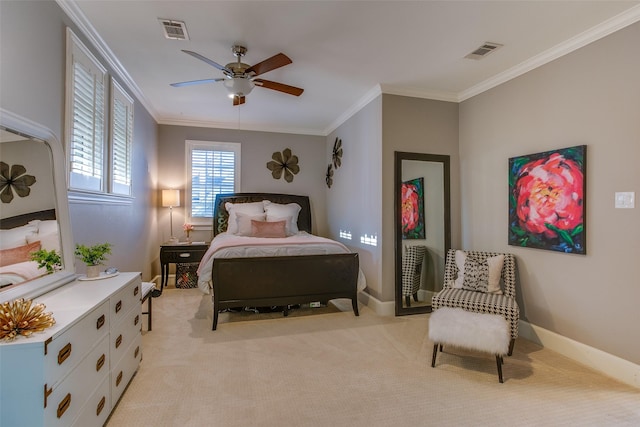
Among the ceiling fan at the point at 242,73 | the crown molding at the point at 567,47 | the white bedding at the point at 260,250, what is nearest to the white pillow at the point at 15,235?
the white bedding at the point at 260,250

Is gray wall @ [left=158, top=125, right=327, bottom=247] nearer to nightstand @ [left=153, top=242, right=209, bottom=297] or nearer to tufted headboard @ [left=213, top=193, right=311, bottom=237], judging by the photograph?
tufted headboard @ [left=213, top=193, right=311, bottom=237]

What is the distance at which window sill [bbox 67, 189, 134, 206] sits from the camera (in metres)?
2.48

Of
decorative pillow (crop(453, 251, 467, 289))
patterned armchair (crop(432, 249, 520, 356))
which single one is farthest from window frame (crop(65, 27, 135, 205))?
decorative pillow (crop(453, 251, 467, 289))

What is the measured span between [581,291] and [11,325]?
3.73 m

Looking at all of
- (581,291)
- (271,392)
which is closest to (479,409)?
(271,392)

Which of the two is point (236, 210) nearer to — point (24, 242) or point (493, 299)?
point (24, 242)

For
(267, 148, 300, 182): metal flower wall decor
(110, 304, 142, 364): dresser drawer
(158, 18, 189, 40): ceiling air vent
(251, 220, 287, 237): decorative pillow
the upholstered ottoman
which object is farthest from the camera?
(267, 148, 300, 182): metal flower wall decor

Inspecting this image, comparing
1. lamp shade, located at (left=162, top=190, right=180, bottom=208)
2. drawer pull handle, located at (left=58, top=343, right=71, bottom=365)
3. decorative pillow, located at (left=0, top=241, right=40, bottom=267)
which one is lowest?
drawer pull handle, located at (left=58, top=343, right=71, bottom=365)

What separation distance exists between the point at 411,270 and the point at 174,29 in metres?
3.47

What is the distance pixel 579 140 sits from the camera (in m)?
2.71

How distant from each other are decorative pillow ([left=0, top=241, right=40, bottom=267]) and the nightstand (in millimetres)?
3034

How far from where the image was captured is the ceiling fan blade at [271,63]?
265 centimetres

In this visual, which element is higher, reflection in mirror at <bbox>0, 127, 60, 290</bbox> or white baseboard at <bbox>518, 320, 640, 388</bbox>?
reflection in mirror at <bbox>0, 127, 60, 290</bbox>

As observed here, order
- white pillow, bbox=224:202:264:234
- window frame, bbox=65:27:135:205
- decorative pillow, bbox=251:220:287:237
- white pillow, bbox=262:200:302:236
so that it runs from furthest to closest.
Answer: white pillow, bbox=262:200:302:236
white pillow, bbox=224:202:264:234
decorative pillow, bbox=251:220:287:237
window frame, bbox=65:27:135:205
